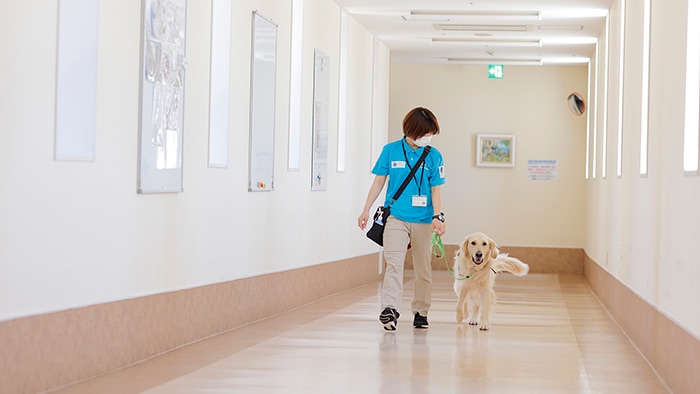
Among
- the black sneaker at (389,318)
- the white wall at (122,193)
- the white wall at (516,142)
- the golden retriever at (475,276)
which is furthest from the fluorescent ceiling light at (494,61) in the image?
the black sneaker at (389,318)

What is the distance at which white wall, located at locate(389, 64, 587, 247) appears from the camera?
1659cm

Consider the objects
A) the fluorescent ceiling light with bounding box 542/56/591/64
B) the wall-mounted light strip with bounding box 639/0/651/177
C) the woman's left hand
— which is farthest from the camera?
the fluorescent ceiling light with bounding box 542/56/591/64

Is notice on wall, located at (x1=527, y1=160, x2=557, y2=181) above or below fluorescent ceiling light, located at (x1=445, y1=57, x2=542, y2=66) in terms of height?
below

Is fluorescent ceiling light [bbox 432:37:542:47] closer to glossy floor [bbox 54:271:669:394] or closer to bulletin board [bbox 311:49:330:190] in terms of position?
bulletin board [bbox 311:49:330:190]

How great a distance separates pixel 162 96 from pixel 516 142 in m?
11.0

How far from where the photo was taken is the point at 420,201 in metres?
7.75

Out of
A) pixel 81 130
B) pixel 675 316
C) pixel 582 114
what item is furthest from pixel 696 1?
pixel 582 114

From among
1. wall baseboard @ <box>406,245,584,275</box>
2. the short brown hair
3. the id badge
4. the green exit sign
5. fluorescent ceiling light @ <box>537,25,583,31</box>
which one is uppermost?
fluorescent ceiling light @ <box>537,25,583,31</box>

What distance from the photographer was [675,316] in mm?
5734

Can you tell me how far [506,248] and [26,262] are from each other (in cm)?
1261

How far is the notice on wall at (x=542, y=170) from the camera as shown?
1664cm

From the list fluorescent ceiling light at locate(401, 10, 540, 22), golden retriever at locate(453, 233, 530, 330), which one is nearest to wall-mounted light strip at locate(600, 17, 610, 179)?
fluorescent ceiling light at locate(401, 10, 540, 22)

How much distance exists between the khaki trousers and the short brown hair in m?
0.63

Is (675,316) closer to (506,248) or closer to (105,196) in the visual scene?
(105,196)
